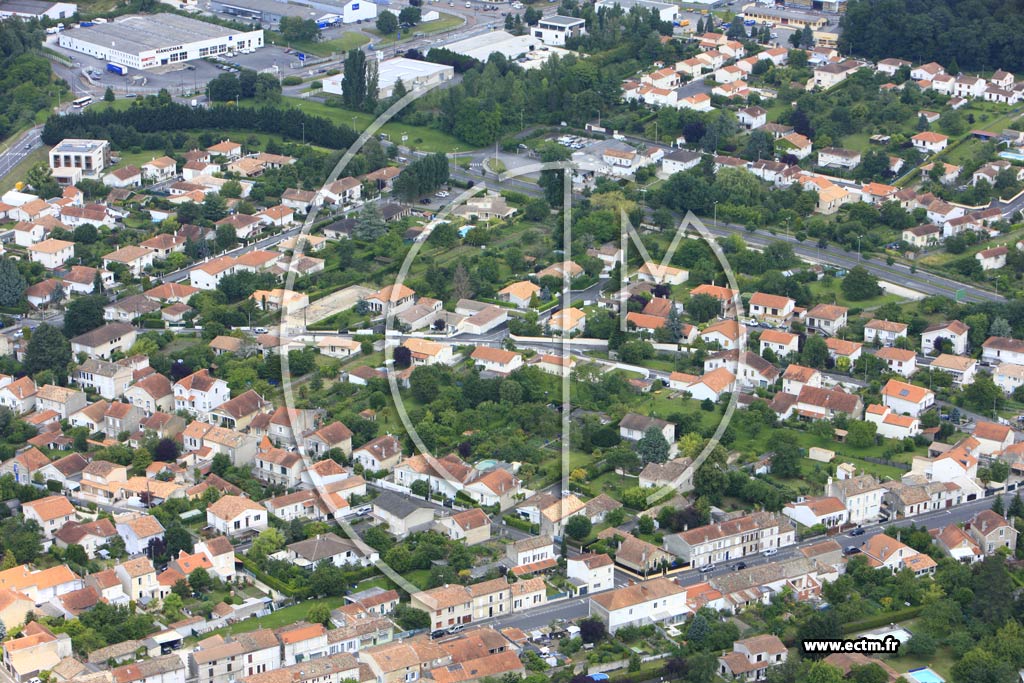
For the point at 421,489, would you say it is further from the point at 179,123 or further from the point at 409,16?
the point at 409,16

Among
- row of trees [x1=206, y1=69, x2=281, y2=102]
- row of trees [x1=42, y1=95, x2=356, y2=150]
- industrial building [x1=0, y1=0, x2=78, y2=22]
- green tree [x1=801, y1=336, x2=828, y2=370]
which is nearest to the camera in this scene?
green tree [x1=801, y1=336, x2=828, y2=370]

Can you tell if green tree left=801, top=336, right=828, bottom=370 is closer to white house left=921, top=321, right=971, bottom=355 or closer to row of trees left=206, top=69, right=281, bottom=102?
white house left=921, top=321, right=971, bottom=355

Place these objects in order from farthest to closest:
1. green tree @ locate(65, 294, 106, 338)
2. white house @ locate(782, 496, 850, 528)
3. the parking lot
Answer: the parking lot
green tree @ locate(65, 294, 106, 338)
white house @ locate(782, 496, 850, 528)

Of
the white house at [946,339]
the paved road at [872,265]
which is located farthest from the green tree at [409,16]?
the white house at [946,339]

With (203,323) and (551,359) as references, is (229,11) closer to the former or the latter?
(203,323)

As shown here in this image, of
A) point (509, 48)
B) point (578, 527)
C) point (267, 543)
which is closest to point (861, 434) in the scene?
point (578, 527)

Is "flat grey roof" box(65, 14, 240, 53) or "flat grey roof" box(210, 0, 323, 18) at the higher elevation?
"flat grey roof" box(65, 14, 240, 53)

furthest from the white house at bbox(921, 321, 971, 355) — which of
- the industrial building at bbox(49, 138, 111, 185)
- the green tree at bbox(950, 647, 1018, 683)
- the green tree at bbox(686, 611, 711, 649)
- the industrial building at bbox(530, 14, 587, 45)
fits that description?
the industrial building at bbox(530, 14, 587, 45)
